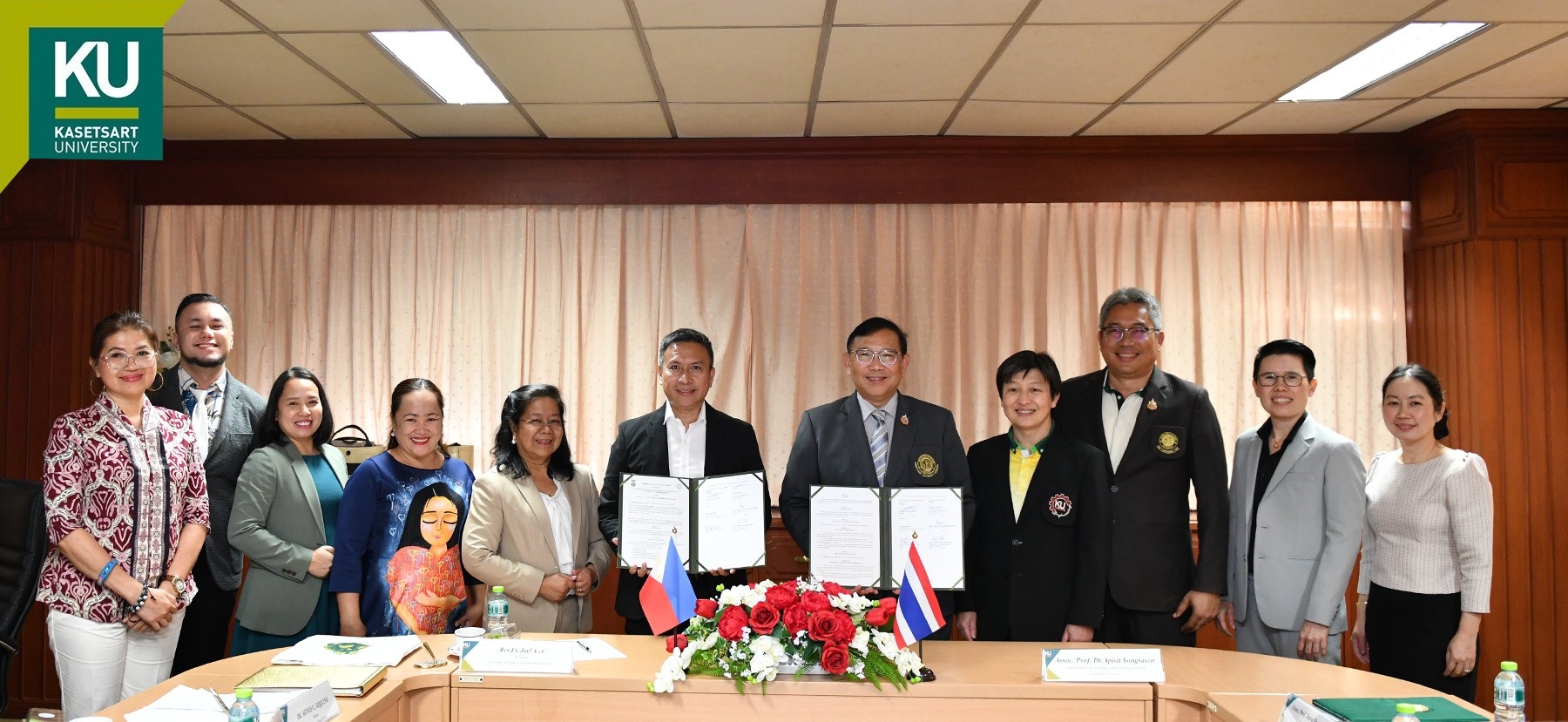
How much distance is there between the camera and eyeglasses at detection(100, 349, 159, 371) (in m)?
3.00

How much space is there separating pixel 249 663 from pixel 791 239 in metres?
3.39

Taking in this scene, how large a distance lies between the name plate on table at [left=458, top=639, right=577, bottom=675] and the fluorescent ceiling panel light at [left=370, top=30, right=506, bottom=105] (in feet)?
7.72

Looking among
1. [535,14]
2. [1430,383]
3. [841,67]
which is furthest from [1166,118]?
[535,14]

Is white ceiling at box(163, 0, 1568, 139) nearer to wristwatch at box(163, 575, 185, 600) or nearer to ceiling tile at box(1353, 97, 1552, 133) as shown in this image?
ceiling tile at box(1353, 97, 1552, 133)

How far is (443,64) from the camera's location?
157 inches

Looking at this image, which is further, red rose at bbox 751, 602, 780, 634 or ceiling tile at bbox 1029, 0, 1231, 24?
ceiling tile at bbox 1029, 0, 1231, 24

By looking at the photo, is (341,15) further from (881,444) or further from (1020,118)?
(1020,118)

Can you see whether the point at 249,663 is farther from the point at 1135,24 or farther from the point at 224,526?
the point at 1135,24

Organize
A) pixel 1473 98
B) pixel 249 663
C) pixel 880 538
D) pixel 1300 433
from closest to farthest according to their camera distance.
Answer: pixel 249 663
pixel 880 538
pixel 1300 433
pixel 1473 98

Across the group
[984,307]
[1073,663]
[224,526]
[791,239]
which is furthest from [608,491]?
[984,307]

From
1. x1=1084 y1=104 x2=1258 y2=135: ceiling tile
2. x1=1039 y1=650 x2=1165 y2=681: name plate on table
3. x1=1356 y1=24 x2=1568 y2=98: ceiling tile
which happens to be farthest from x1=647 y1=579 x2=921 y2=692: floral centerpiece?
x1=1356 y1=24 x2=1568 y2=98: ceiling tile

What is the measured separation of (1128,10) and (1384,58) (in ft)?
4.54

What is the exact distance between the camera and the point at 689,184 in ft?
17.0

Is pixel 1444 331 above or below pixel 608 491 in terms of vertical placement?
above
